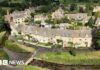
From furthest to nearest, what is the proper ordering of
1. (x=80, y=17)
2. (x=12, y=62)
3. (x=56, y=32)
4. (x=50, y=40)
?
1. (x=80, y=17)
2. (x=56, y=32)
3. (x=50, y=40)
4. (x=12, y=62)

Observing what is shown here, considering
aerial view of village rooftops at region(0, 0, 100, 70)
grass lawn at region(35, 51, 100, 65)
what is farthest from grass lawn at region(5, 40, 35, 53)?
grass lawn at region(35, 51, 100, 65)

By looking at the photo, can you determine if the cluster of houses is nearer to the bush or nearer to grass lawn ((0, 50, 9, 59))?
the bush

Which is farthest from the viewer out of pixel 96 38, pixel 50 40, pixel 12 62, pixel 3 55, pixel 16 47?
pixel 50 40

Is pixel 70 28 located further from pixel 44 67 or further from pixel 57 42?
pixel 44 67

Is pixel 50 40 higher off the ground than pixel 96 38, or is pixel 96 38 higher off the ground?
pixel 96 38

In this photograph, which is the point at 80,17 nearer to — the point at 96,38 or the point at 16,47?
the point at 96,38

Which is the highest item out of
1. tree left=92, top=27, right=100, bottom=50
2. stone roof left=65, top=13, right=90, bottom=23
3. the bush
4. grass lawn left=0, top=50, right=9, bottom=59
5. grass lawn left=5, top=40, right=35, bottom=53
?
stone roof left=65, top=13, right=90, bottom=23

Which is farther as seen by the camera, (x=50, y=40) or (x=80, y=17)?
(x=80, y=17)

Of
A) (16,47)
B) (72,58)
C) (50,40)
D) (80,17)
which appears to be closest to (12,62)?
(16,47)
